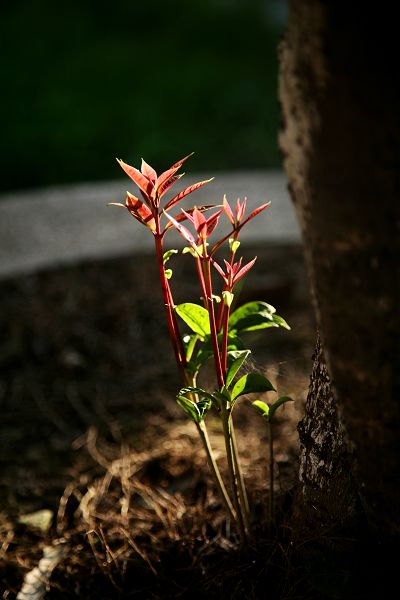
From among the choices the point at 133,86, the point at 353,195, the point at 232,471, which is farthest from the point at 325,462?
the point at 133,86

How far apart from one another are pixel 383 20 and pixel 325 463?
0.63m

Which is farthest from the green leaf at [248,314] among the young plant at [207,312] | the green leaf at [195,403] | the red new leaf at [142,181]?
the red new leaf at [142,181]

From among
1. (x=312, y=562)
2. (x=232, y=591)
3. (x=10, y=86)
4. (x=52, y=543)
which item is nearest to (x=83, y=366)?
(x=52, y=543)

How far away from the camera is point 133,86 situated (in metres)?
5.34

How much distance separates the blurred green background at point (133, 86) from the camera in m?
4.41

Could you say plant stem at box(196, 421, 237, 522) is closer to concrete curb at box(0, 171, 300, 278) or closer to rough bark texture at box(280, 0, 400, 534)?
rough bark texture at box(280, 0, 400, 534)

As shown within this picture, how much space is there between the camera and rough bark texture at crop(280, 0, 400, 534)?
29.8 inches

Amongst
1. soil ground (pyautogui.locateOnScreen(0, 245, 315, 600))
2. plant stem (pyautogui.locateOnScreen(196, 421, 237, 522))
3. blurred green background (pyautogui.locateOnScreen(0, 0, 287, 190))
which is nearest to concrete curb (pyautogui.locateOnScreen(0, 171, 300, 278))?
soil ground (pyautogui.locateOnScreen(0, 245, 315, 600))

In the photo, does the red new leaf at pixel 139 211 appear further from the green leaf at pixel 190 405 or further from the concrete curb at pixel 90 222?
the concrete curb at pixel 90 222

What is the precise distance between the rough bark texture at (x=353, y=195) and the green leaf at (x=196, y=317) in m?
0.23

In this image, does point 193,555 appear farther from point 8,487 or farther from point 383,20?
point 383,20

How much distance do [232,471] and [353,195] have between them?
53 cm

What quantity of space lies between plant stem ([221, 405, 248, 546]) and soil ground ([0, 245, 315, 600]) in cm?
4

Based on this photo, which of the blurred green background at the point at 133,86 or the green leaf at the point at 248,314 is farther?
the blurred green background at the point at 133,86
